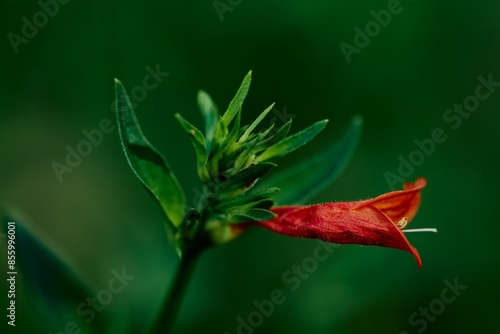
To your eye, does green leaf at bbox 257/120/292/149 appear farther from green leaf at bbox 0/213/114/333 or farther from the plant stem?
green leaf at bbox 0/213/114/333

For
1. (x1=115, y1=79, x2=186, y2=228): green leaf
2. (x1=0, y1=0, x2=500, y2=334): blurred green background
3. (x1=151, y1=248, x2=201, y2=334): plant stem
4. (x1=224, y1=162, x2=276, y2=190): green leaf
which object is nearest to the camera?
(x1=224, y1=162, x2=276, y2=190): green leaf

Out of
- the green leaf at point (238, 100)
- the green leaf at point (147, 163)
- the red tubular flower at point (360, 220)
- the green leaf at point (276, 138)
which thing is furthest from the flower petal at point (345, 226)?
the green leaf at point (238, 100)

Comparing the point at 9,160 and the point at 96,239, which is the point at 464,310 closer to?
the point at 96,239

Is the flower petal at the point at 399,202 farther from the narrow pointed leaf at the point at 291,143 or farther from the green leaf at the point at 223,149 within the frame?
the green leaf at the point at 223,149

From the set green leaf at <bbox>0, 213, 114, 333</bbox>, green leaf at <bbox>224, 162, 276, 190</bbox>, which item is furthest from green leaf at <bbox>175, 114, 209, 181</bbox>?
green leaf at <bbox>0, 213, 114, 333</bbox>

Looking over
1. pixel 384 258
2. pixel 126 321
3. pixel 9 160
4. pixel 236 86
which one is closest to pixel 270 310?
pixel 384 258

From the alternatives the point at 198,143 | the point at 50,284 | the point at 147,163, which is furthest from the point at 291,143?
the point at 50,284
